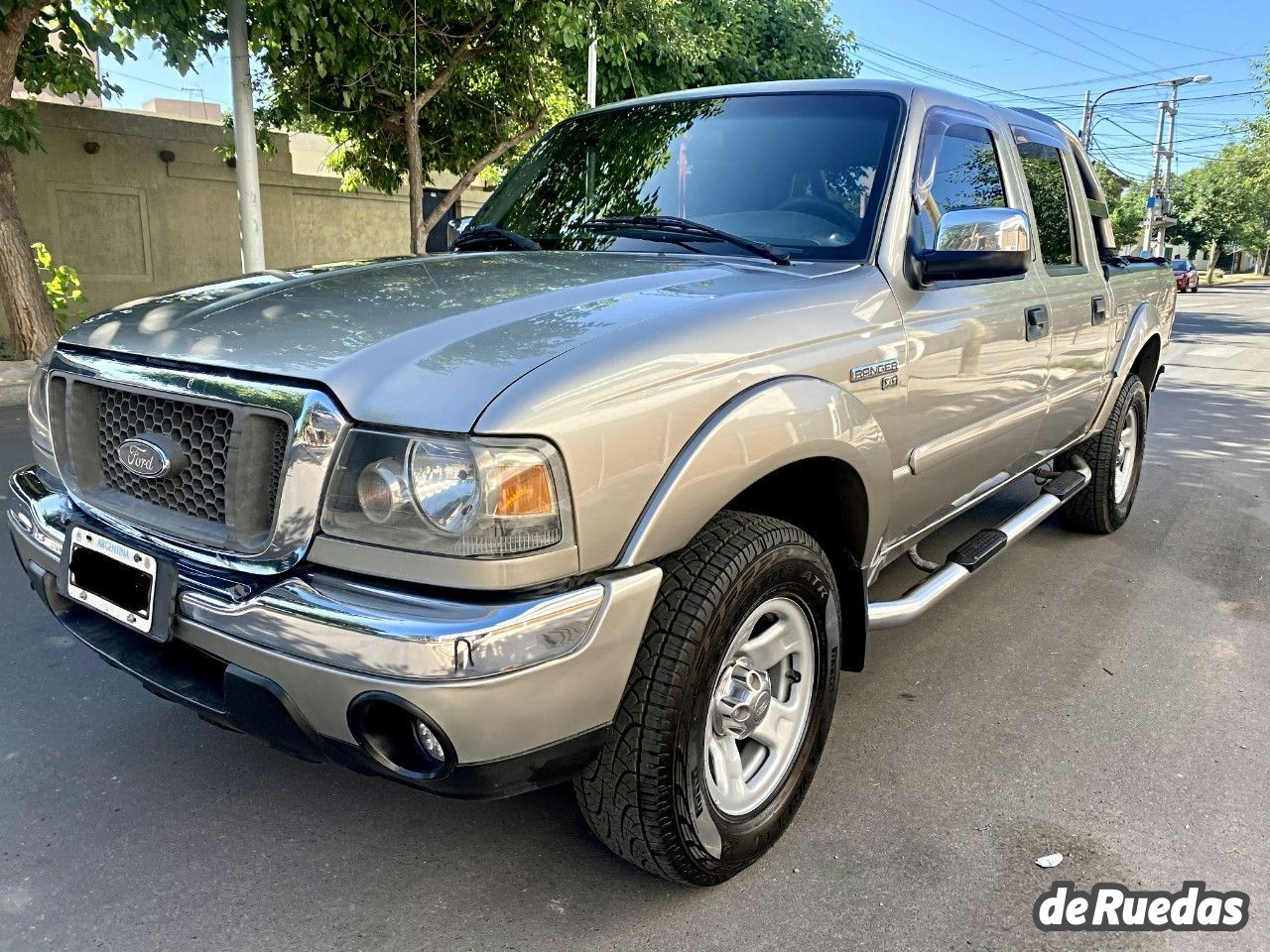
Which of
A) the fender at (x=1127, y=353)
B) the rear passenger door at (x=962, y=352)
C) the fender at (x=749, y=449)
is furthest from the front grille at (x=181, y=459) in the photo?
the fender at (x=1127, y=353)

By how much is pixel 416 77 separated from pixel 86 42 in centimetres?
323

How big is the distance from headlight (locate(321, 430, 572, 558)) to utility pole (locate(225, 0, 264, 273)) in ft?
29.2

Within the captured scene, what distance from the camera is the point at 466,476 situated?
1.71 metres

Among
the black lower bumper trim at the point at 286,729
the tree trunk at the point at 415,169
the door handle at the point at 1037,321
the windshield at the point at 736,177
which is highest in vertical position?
the tree trunk at the point at 415,169

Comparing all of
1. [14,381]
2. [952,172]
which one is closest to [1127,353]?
[952,172]

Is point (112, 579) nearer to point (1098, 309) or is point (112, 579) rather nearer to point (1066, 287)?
point (1066, 287)

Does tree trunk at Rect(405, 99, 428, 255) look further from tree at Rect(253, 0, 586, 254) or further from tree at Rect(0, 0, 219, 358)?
tree at Rect(0, 0, 219, 358)

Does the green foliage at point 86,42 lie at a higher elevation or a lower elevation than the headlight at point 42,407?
higher

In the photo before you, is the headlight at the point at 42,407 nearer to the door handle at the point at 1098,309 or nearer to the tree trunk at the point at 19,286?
the door handle at the point at 1098,309

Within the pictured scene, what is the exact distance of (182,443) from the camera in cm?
201

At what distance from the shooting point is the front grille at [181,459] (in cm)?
185

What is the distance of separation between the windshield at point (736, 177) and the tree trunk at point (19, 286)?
735cm

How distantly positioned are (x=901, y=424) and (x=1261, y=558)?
3.27 metres

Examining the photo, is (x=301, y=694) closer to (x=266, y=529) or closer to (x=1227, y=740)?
(x=266, y=529)
